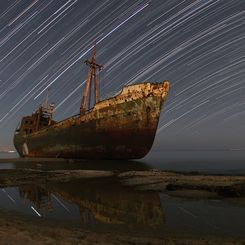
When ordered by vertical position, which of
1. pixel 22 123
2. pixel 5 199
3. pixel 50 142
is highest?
pixel 22 123

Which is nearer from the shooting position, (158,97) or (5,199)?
(5,199)

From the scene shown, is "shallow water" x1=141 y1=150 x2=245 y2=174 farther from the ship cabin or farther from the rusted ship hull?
the ship cabin

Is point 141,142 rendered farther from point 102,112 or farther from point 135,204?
point 135,204

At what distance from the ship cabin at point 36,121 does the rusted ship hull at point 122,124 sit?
15.3 metres

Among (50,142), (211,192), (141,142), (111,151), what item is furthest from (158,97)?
(211,192)

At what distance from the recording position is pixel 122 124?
28.7 metres

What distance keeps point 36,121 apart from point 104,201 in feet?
124

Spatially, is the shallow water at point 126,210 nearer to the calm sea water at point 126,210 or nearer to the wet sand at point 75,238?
the calm sea water at point 126,210

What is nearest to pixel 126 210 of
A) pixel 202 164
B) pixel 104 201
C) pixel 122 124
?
pixel 104 201

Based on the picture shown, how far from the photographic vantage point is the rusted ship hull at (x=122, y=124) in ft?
93.5

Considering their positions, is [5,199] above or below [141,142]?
below

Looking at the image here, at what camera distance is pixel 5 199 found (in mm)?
9805

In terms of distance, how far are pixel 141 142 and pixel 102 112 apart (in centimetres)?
499

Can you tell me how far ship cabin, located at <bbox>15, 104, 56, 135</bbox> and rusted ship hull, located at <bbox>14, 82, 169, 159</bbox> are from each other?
50.2ft
